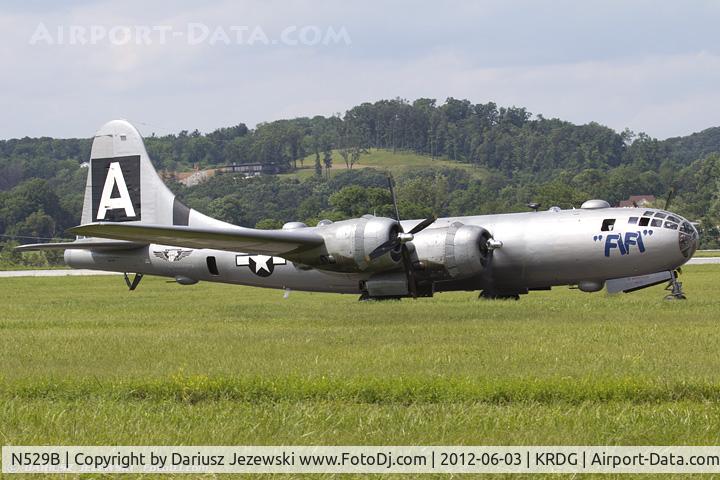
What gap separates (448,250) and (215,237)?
6.65 m

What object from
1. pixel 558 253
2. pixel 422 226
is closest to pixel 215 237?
pixel 422 226

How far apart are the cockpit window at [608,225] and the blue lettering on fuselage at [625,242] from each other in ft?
0.73

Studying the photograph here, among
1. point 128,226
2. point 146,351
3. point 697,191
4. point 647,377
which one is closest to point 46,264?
point 128,226

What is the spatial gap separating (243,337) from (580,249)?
1250cm

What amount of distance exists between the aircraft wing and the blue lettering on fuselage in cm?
832

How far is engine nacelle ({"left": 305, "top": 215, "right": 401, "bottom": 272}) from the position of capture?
28641mm

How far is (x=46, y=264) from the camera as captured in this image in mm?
105625

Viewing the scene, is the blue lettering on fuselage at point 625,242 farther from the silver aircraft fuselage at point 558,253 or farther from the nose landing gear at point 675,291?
the nose landing gear at point 675,291

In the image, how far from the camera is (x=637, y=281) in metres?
30.9

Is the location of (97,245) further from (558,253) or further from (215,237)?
(558,253)

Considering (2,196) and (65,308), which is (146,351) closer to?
(65,308)
